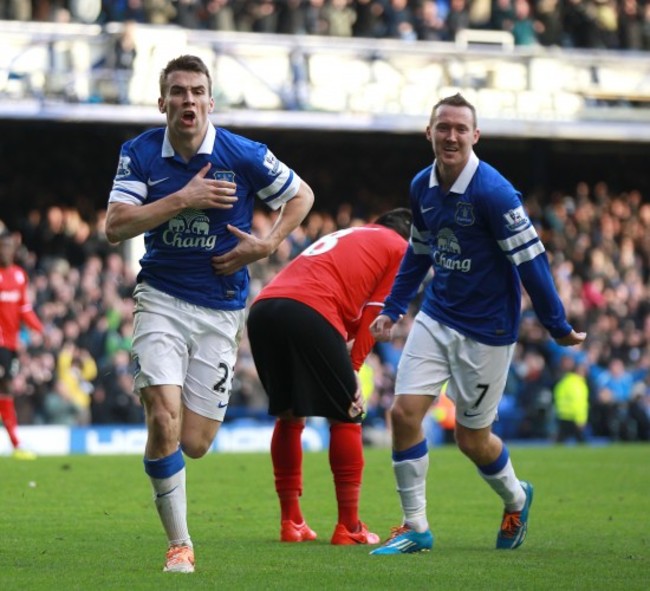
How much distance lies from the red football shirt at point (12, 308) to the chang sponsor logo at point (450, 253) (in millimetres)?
9742

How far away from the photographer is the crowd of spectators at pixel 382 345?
22.4 meters

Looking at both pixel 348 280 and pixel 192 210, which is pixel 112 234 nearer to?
pixel 192 210

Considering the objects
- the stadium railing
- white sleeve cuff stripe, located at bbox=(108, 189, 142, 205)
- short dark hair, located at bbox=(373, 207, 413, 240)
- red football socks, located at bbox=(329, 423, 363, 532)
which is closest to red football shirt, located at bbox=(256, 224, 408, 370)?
short dark hair, located at bbox=(373, 207, 413, 240)

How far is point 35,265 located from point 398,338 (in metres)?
6.52

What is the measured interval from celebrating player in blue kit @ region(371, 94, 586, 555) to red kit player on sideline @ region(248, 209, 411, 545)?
1.69ft

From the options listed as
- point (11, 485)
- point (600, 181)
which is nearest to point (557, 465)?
point (11, 485)

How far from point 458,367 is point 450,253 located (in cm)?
66

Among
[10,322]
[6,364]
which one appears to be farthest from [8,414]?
[10,322]

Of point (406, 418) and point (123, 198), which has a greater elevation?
point (123, 198)

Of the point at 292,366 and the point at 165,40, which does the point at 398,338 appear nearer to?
the point at 165,40

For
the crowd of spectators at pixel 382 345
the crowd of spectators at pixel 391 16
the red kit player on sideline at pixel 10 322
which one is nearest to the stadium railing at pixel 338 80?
the crowd of spectators at pixel 391 16

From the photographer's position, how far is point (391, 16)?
30.9m

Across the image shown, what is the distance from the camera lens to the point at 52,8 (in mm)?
29438

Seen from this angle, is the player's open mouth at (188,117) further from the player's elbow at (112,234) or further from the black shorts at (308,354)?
the black shorts at (308,354)
